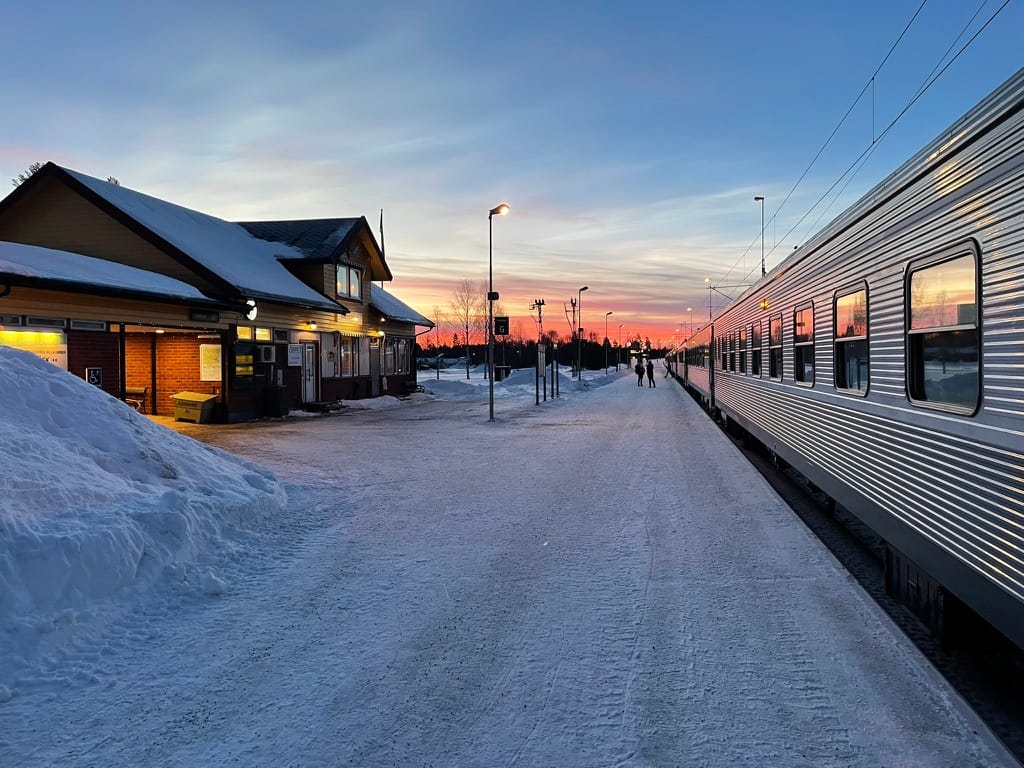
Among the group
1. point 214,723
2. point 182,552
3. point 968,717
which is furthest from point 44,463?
point 968,717

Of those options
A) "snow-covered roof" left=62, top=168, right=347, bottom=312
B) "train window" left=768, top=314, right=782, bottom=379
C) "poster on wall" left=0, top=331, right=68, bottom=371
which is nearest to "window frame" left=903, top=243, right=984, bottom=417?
"train window" left=768, top=314, right=782, bottom=379

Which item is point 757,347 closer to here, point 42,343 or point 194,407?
point 42,343

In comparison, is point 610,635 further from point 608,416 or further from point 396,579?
point 608,416

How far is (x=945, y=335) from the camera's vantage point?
456 centimetres

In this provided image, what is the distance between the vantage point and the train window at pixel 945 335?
418cm

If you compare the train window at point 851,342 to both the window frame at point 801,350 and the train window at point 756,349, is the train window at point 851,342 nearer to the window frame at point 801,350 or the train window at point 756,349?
the window frame at point 801,350

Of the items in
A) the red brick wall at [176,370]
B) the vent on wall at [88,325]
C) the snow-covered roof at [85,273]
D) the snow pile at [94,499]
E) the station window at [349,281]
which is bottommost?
the snow pile at [94,499]

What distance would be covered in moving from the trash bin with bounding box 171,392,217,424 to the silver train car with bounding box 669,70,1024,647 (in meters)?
17.0

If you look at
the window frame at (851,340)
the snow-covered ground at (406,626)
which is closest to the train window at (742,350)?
the snow-covered ground at (406,626)

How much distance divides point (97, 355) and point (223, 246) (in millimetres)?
7543

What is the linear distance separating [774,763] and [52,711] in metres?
3.66

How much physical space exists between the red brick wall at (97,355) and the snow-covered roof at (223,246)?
3685 mm

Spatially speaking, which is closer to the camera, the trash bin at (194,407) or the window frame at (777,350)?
the window frame at (777,350)

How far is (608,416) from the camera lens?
22.8m
